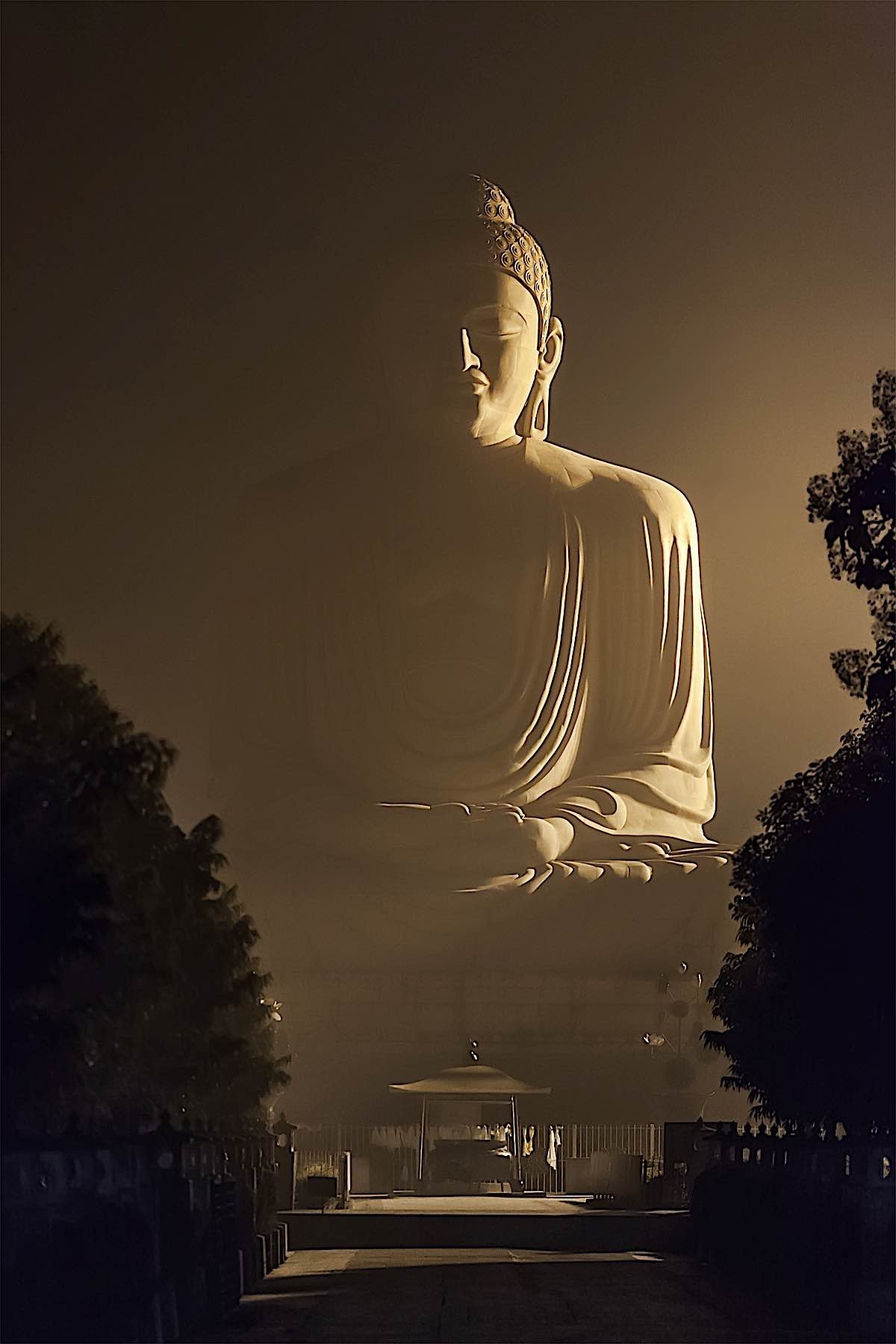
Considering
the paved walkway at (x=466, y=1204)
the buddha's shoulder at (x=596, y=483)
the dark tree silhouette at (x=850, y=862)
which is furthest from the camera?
the buddha's shoulder at (x=596, y=483)

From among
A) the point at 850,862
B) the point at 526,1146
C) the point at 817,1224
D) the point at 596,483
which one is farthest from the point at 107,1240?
the point at 526,1146

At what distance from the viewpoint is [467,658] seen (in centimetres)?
1164

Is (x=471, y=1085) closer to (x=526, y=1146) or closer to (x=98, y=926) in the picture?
(x=526, y=1146)

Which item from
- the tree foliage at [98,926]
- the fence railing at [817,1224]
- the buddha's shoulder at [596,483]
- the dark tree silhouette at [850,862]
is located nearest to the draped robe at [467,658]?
the buddha's shoulder at [596,483]

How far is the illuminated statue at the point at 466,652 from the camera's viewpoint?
11.6 meters

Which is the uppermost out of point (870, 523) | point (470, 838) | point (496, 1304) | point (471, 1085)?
point (870, 523)

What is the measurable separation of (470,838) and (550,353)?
2322 mm

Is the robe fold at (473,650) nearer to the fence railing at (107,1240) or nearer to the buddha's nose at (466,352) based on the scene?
the buddha's nose at (466,352)

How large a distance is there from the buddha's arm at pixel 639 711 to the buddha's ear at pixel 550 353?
80 cm

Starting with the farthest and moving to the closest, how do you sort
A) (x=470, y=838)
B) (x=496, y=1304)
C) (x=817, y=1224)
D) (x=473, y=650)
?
1. (x=470, y=838)
2. (x=473, y=650)
3. (x=496, y=1304)
4. (x=817, y=1224)

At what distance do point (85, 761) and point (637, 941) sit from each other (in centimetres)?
625

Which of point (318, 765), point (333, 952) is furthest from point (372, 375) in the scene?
point (333, 952)

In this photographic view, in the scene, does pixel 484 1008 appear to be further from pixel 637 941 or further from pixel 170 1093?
pixel 170 1093

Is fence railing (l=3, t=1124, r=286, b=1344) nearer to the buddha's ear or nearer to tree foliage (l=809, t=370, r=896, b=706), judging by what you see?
tree foliage (l=809, t=370, r=896, b=706)
